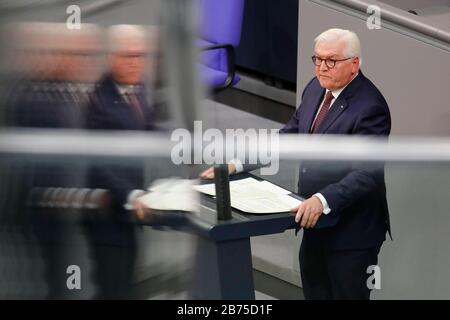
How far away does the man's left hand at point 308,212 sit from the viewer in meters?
1.42

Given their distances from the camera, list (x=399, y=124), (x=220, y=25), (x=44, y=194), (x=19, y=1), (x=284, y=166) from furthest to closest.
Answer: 1. (x=220, y=25)
2. (x=399, y=124)
3. (x=284, y=166)
4. (x=44, y=194)
5. (x=19, y=1)

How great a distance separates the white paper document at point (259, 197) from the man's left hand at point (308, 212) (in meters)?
0.01

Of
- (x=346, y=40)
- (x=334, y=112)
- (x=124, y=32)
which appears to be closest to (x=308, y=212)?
(x=124, y=32)

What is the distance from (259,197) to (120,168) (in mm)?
509

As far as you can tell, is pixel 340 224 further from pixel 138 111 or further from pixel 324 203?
pixel 138 111

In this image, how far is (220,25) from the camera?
375 centimetres

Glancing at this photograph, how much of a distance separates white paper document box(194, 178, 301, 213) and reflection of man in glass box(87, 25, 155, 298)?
0.37 m

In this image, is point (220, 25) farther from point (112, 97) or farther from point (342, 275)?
point (112, 97)

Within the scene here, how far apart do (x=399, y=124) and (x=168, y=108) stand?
2.54 m

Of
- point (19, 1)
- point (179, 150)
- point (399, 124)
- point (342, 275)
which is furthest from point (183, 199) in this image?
point (399, 124)

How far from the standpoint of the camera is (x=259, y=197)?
1.60 metres

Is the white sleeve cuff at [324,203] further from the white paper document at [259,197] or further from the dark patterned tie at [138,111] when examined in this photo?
the dark patterned tie at [138,111]

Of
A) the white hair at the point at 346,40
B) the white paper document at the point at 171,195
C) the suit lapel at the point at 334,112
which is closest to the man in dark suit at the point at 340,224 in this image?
the white paper document at the point at 171,195

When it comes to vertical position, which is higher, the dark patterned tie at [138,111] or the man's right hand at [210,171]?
the dark patterned tie at [138,111]
